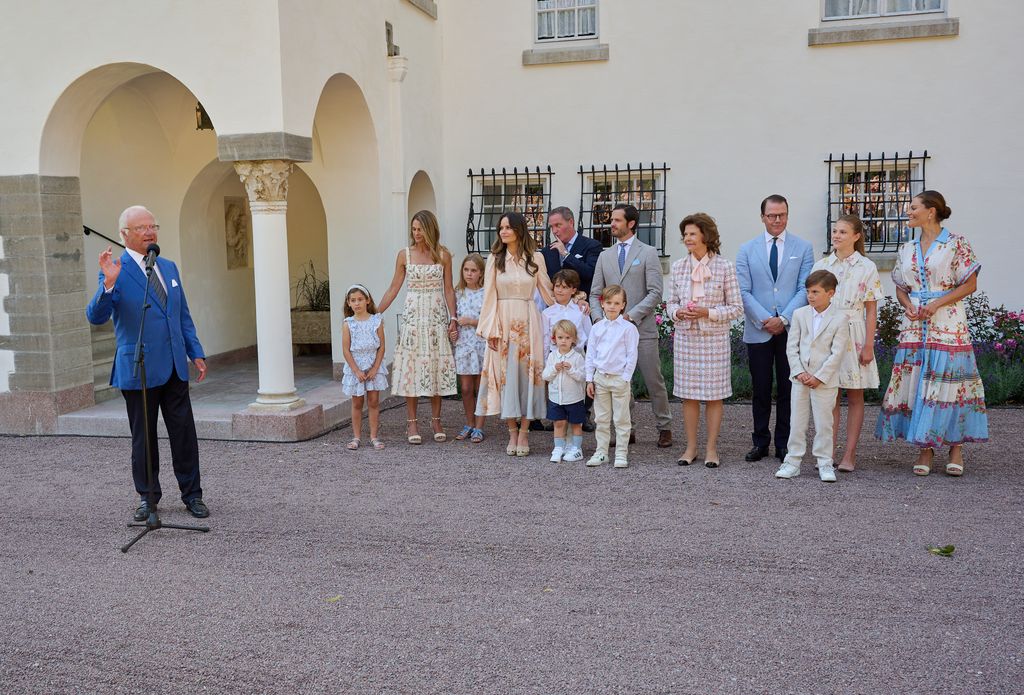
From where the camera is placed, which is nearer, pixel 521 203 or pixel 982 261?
pixel 982 261

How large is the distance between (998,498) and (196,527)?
515 centimetres

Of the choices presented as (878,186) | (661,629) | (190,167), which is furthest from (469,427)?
(878,186)

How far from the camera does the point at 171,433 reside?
6.43 m

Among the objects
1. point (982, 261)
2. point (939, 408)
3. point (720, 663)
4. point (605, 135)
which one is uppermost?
point (605, 135)

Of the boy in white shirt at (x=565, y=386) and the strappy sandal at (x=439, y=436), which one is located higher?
the boy in white shirt at (x=565, y=386)

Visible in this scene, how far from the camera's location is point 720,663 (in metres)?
4.13

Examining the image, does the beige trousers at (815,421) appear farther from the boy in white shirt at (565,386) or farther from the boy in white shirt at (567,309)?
the boy in white shirt at (567,309)

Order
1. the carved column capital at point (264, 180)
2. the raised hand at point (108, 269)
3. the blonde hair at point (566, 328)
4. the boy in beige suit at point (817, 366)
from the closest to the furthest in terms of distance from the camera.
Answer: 1. the raised hand at point (108, 269)
2. the boy in beige suit at point (817, 366)
3. the blonde hair at point (566, 328)
4. the carved column capital at point (264, 180)

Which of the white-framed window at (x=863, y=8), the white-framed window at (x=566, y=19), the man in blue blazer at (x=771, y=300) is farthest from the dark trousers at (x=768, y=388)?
the white-framed window at (x=566, y=19)

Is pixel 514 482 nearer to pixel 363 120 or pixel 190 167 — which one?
pixel 363 120

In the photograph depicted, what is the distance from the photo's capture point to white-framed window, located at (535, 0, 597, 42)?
40.1 ft

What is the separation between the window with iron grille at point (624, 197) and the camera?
12031 mm

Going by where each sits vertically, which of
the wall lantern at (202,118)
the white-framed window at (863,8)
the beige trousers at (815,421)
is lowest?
the beige trousers at (815,421)

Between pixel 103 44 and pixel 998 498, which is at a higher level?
pixel 103 44
